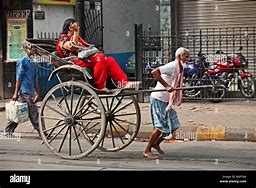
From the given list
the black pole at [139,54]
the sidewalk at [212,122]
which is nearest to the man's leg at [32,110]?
the sidewalk at [212,122]

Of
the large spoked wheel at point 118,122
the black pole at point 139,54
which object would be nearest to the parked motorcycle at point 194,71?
the black pole at point 139,54

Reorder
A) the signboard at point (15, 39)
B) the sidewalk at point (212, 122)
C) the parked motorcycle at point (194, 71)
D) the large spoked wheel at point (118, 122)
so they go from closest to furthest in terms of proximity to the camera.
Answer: the large spoked wheel at point (118, 122), the sidewalk at point (212, 122), the parked motorcycle at point (194, 71), the signboard at point (15, 39)

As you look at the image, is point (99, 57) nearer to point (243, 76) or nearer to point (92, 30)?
point (243, 76)

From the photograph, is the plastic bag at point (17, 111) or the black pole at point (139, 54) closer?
the plastic bag at point (17, 111)

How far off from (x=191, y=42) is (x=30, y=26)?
4383 millimetres

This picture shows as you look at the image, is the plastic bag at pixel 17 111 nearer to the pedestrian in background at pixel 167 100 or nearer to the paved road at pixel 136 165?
the paved road at pixel 136 165

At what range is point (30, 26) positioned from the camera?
15586 millimetres

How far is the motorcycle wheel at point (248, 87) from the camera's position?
13953mm

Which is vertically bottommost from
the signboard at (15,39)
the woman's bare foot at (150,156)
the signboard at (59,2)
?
the woman's bare foot at (150,156)

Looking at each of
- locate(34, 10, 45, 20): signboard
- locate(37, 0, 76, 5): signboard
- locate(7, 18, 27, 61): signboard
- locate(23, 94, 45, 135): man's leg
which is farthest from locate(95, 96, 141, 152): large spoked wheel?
locate(37, 0, 76, 5): signboard

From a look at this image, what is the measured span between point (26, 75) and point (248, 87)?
5987 mm

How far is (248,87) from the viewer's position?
549 inches

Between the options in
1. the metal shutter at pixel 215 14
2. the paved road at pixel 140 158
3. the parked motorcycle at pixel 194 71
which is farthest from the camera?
the metal shutter at pixel 215 14

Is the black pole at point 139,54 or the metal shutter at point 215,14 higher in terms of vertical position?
the metal shutter at point 215,14
